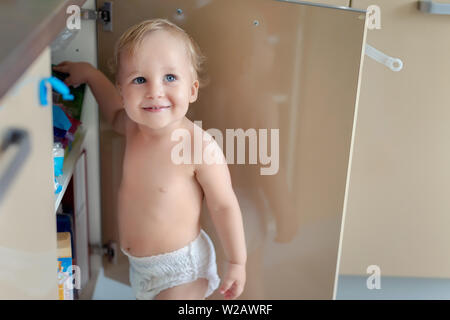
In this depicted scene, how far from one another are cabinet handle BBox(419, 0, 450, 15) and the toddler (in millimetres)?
480

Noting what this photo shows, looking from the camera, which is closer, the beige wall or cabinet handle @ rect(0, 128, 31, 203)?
cabinet handle @ rect(0, 128, 31, 203)

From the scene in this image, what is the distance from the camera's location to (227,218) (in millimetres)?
1039

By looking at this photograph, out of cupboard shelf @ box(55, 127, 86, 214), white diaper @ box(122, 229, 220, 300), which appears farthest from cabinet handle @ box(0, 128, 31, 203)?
white diaper @ box(122, 229, 220, 300)

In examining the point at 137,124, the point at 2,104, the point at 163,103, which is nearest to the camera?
the point at 2,104

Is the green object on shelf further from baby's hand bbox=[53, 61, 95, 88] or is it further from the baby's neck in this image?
the baby's neck

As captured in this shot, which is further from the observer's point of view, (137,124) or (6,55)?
(137,124)

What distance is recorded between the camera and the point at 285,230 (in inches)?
43.9

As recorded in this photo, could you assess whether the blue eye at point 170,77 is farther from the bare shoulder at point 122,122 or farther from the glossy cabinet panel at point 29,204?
the glossy cabinet panel at point 29,204

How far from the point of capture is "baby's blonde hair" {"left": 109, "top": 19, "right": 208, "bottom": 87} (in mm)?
915

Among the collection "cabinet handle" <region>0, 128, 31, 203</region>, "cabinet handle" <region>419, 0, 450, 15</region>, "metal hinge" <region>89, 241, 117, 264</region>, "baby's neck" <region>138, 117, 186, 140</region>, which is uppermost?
"cabinet handle" <region>419, 0, 450, 15</region>

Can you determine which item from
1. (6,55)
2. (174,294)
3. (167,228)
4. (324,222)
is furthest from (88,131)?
(6,55)

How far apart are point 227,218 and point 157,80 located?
295mm

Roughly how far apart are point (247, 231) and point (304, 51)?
38 centimetres

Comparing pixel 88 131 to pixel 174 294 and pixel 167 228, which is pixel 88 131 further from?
pixel 174 294
